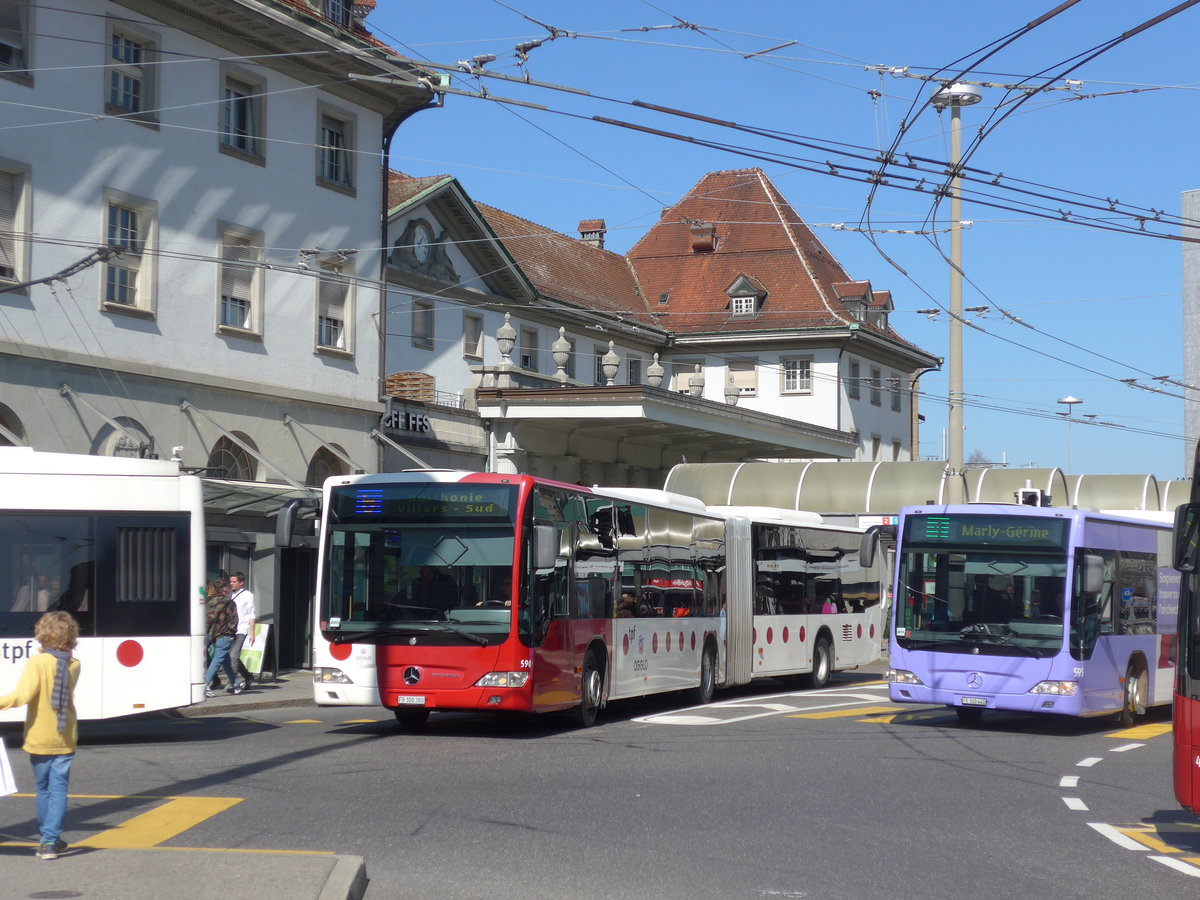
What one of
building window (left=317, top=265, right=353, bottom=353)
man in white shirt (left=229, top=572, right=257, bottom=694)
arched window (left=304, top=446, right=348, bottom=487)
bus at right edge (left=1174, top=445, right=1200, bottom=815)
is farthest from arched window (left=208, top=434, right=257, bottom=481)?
bus at right edge (left=1174, top=445, right=1200, bottom=815)

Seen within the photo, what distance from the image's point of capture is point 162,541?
16766 millimetres

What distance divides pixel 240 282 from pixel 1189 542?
74.6ft

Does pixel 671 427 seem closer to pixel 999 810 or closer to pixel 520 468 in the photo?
pixel 520 468

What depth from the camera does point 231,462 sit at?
29.3 m

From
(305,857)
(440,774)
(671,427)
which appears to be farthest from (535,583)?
(671,427)

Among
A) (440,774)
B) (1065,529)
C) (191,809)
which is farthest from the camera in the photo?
(1065,529)

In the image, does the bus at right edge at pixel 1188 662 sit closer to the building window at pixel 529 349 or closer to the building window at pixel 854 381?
the building window at pixel 529 349

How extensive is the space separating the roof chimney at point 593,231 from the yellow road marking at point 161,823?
54620 mm

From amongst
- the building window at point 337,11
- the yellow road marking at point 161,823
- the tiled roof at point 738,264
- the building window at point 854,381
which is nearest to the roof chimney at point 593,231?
the tiled roof at point 738,264

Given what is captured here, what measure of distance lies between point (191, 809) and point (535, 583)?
6.42m

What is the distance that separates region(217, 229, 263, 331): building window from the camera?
96.0ft

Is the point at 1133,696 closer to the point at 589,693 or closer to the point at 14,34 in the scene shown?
the point at 589,693

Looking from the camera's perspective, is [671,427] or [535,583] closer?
[535,583]

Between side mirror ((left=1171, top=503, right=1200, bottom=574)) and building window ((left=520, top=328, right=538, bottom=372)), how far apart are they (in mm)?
37503
